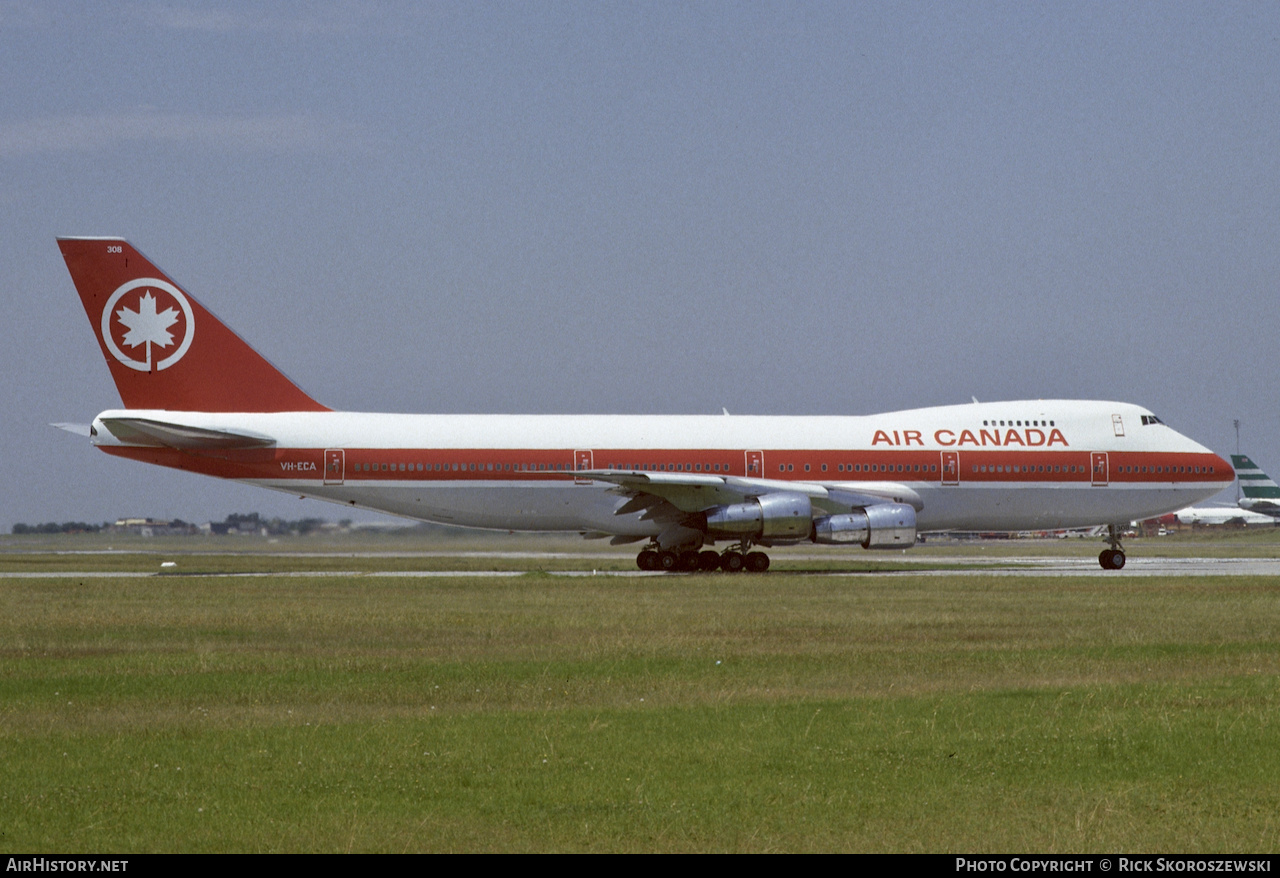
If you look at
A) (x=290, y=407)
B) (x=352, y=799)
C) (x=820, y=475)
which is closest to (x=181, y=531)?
(x=290, y=407)

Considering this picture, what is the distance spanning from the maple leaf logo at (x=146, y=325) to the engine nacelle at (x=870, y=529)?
1829 cm

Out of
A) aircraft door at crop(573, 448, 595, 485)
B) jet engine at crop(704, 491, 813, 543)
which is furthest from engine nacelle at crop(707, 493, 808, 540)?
aircraft door at crop(573, 448, 595, 485)

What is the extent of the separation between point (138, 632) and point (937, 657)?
11.4m

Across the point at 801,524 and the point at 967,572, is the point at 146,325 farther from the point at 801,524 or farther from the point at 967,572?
the point at 967,572

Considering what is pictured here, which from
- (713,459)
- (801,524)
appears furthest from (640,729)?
(713,459)

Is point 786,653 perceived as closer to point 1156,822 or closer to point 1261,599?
point 1156,822

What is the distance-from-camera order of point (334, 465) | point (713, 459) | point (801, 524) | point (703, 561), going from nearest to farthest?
point (801, 524) < point (334, 465) < point (703, 561) < point (713, 459)

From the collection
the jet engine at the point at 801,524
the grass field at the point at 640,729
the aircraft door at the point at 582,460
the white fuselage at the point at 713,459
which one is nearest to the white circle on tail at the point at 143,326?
the white fuselage at the point at 713,459

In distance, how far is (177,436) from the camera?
3856 centimetres

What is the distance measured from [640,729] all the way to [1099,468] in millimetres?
33273

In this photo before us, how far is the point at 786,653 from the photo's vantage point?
18578 millimetres

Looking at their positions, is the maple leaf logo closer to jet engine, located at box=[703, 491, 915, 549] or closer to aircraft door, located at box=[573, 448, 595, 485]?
aircraft door, located at box=[573, 448, 595, 485]

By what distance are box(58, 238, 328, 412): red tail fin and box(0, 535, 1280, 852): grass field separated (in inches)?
598

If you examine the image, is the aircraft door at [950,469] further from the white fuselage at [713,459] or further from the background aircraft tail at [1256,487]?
the background aircraft tail at [1256,487]
